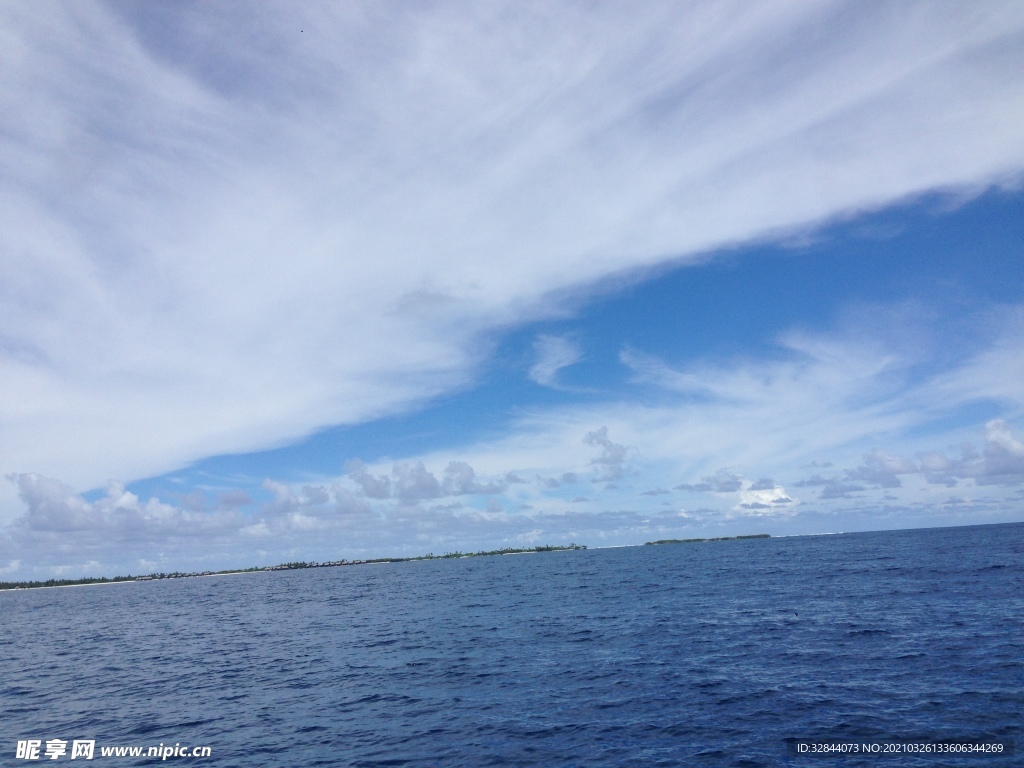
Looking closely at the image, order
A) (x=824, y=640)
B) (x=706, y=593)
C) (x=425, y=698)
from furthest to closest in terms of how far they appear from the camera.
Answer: (x=706, y=593) → (x=824, y=640) → (x=425, y=698)

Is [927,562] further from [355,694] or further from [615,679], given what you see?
[355,694]

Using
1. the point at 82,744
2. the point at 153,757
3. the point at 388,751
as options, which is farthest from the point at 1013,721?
the point at 82,744

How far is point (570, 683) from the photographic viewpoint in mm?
36438

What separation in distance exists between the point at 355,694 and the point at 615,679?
55.4 ft

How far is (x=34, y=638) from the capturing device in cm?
8344

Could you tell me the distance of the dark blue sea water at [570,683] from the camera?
2662 cm

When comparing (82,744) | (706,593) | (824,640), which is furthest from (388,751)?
(706,593)

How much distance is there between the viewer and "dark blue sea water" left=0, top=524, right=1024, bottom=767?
26.6 metres

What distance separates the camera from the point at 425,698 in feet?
116

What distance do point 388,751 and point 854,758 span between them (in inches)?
798

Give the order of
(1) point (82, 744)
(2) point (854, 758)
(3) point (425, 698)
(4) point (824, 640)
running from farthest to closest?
(4) point (824, 640) < (3) point (425, 698) < (1) point (82, 744) < (2) point (854, 758)

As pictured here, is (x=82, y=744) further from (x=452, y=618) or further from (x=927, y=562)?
(x=927, y=562)

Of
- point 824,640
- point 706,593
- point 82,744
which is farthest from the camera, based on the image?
point 706,593

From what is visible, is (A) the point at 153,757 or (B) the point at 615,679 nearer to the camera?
(A) the point at 153,757
